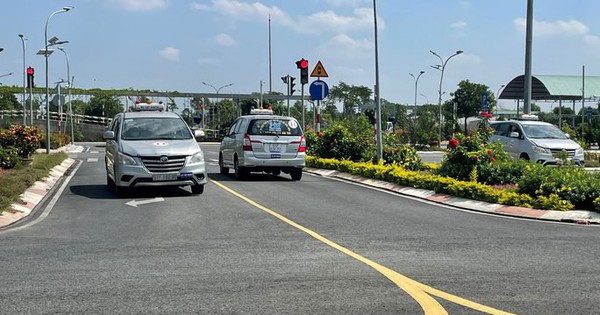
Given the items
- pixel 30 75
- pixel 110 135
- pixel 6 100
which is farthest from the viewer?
pixel 6 100

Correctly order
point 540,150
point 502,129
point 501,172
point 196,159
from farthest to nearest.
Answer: point 502,129, point 540,150, point 501,172, point 196,159

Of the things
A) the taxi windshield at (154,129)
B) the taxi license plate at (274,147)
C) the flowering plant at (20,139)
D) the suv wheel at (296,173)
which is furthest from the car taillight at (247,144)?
the flowering plant at (20,139)

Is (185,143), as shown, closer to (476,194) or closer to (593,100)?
(476,194)

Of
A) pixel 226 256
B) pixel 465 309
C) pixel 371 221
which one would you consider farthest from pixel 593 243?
pixel 226 256

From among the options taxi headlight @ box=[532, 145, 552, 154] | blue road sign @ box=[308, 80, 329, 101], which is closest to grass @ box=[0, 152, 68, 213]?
blue road sign @ box=[308, 80, 329, 101]

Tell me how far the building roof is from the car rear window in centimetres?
4047

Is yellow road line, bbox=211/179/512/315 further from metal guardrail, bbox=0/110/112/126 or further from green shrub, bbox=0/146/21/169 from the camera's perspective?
metal guardrail, bbox=0/110/112/126

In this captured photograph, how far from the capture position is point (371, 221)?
10.7 metres

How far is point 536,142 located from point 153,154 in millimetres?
12067

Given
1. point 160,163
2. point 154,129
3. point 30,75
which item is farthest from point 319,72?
point 30,75

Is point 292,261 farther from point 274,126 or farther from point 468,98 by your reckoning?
point 468,98

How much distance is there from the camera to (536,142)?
19.9 m

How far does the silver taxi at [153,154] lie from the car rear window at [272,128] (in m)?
3.40

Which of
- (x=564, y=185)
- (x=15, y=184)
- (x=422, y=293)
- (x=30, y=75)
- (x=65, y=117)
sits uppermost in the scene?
(x=30, y=75)
